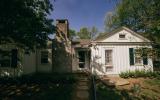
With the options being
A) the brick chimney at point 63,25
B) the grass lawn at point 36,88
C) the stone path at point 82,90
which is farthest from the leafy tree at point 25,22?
the brick chimney at point 63,25

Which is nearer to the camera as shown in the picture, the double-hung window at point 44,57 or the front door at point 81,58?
the double-hung window at point 44,57

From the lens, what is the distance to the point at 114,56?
26781mm

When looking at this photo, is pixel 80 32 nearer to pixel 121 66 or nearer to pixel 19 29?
pixel 121 66

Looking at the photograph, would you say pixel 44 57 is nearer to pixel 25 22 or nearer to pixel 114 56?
pixel 114 56

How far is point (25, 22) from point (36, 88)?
19.9ft

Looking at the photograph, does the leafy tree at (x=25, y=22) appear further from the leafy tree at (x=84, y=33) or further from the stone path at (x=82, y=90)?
the leafy tree at (x=84, y=33)

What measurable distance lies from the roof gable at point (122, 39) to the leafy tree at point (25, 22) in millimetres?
7667

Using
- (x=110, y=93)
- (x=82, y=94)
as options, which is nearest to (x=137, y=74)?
(x=110, y=93)

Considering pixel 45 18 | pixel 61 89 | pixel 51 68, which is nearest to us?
pixel 61 89

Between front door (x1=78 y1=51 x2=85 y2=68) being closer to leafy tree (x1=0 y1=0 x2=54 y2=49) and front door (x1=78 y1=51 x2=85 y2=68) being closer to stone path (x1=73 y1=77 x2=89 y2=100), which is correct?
stone path (x1=73 y1=77 x2=89 y2=100)

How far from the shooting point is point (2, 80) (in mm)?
21766

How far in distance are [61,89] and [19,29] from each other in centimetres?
607

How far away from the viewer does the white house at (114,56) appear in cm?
2678

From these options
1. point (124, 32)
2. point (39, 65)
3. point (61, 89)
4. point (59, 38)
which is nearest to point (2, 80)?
point (61, 89)
